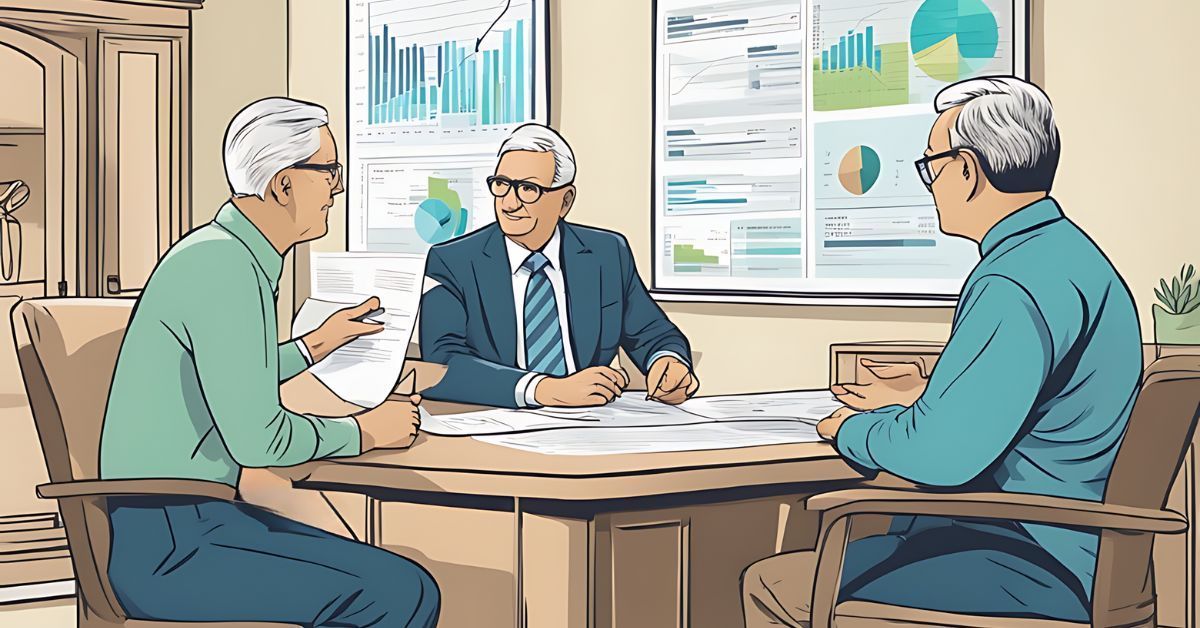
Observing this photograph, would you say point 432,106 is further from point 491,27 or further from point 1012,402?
point 1012,402

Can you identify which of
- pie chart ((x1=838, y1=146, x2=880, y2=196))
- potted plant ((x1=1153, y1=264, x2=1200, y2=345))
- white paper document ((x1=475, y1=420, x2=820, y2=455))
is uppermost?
pie chart ((x1=838, y1=146, x2=880, y2=196))

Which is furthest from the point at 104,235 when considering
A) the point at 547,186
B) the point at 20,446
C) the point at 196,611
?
the point at 196,611

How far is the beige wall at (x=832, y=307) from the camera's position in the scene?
3.47 metres

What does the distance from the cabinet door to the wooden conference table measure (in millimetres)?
2538

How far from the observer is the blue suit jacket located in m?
3.15

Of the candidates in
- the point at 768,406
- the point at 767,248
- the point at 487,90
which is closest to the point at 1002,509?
the point at 768,406

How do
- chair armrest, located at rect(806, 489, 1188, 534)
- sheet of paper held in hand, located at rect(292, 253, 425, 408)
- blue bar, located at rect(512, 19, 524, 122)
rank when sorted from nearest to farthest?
chair armrest, located at rect(806, 489, 1188, 534) < sheet of paper held in hand, located at rect(292, 253, 425, 408) < blue bar, located at rect(512, 19, 524, 122)

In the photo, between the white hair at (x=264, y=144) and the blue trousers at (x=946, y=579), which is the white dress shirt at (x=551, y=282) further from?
the blue trousers at (x=946, y=579)

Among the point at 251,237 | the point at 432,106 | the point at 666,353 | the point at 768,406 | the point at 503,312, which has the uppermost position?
the point at 432,106

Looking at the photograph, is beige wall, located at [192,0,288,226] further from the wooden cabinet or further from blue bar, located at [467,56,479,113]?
blue bar, located at [467,56,479,113]

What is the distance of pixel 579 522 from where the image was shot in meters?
2.00

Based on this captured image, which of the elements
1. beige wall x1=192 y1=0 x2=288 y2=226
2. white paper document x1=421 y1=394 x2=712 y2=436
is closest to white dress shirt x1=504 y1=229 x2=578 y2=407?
white paper document x1=421 y1=394 x2=712 y2=436

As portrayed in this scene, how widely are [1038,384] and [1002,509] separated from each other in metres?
0.23

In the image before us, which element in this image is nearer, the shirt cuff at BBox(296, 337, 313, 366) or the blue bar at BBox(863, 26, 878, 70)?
the shirt cuff at BBox(296, 337, 313, 366)
